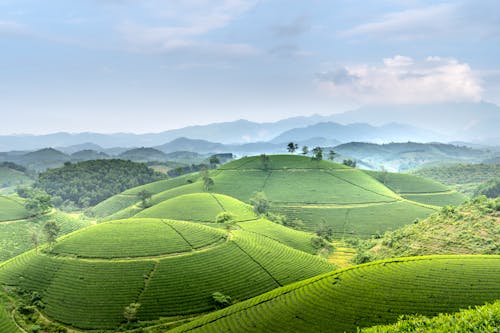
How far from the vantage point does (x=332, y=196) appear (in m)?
156

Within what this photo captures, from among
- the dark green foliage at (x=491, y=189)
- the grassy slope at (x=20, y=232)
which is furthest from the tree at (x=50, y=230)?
Result: the dark green foliage at (x=491, y=189)

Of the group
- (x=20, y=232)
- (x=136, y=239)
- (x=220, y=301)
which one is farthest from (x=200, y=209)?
(x=220, y=301)

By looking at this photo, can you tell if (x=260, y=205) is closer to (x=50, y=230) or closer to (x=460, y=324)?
(x=50, y=230)

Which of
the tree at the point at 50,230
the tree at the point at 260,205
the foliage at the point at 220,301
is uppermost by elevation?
the tree at the point at 50,230

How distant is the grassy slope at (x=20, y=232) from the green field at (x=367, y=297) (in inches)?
2646

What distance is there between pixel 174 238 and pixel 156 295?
20709mm

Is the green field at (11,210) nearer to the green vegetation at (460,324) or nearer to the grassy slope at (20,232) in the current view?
the grassy slope at (20,232)

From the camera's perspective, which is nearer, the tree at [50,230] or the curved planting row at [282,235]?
the tree at [50,230]

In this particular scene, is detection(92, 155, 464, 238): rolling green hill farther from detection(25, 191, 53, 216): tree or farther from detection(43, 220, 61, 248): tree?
detection(43, 220, 61, 248): tree

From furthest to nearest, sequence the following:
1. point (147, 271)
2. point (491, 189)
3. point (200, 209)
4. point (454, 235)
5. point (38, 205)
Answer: point (491, 189)
point (200, 209)
point (38, 205)
point (454, 235)
point (147, 271)

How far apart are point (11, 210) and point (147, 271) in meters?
89.1

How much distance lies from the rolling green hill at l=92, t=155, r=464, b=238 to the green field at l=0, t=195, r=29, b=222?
39952 millimetres

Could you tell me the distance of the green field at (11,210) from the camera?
122 m

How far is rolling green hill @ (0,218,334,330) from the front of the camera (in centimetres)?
6397
